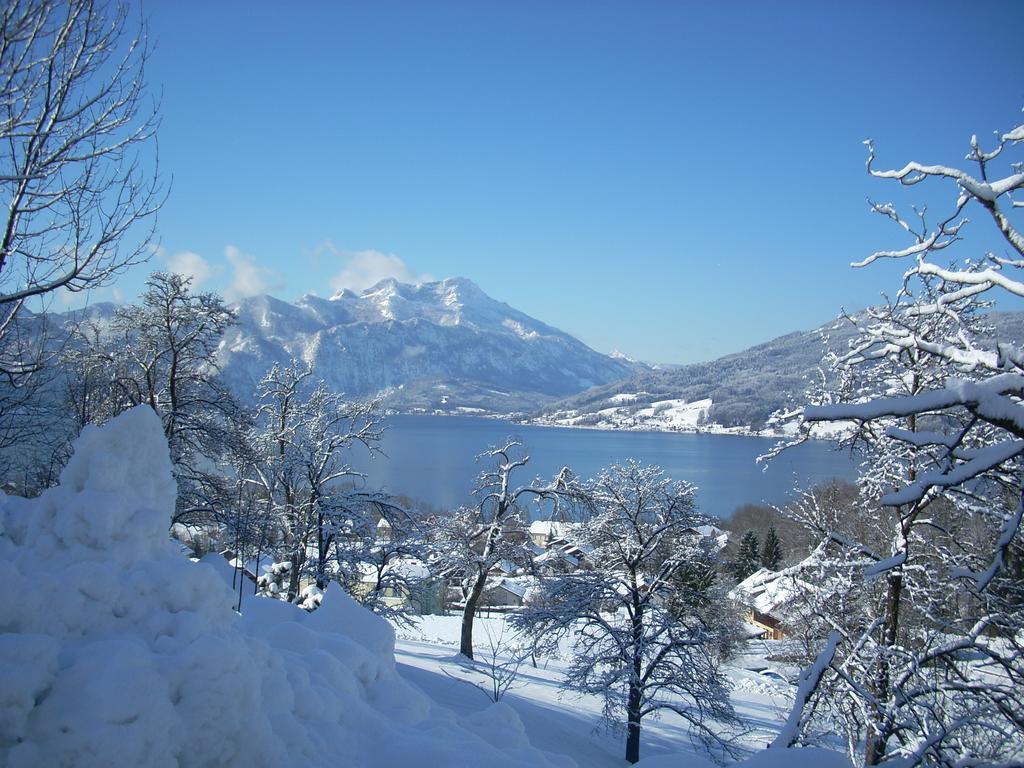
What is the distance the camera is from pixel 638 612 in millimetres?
12703

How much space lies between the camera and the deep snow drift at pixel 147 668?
242cm

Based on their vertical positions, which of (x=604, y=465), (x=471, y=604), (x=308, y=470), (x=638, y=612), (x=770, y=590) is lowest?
(x=471, y=604)

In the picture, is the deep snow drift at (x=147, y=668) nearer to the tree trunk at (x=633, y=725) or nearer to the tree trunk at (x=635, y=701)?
the tree trunk at (x=635, y=701)

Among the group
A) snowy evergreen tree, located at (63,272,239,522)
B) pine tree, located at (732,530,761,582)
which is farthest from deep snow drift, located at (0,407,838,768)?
pine tree, located at (732,530,761,582)

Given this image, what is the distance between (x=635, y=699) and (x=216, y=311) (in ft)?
35.3

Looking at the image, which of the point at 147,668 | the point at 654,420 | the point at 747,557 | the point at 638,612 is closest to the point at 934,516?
the point at 638,612

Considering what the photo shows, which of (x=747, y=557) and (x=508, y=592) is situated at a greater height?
(x=747, y=557)

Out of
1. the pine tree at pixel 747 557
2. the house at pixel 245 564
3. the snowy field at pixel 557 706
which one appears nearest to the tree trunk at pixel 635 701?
the snowy field at pixel 557 706

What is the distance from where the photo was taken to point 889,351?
17.5 ft

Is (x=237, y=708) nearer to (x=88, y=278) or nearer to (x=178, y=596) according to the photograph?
(x=178, y=596)

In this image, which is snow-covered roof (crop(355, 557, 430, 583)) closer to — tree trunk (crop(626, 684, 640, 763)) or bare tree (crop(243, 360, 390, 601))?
bare tree (crop(243, 360, 390, 601))

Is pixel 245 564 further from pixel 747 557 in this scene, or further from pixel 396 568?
pixel 747 557

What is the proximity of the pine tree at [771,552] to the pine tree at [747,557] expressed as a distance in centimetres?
49

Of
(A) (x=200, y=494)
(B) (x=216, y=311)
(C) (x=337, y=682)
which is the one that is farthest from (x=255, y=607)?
(B) (x=216, y=311)
